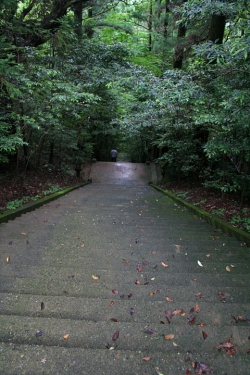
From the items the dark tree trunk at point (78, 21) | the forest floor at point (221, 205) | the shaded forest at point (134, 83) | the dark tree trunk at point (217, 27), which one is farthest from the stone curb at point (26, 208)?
the dark tree trunk at point (217, 27)

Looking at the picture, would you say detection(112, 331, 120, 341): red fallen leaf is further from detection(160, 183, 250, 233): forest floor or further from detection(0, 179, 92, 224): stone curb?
detection(0, 179, 92, 224): stone curb

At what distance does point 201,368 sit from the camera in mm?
1470

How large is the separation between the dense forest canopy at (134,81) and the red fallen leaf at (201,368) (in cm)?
271

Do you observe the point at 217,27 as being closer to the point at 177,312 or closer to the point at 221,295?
the point at 221,295

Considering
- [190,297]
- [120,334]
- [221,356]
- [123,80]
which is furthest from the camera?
[123,80]

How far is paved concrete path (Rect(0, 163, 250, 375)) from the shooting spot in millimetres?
1494

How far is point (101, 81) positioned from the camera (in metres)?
7.43

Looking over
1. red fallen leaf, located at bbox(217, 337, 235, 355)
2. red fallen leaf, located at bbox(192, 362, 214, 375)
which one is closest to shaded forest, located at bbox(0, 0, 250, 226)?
red fallen leaf, located at bbox(217, 337, 235, 355)

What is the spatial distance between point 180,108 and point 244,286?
17.3 ft

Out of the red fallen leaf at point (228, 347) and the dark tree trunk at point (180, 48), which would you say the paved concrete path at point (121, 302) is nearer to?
the red fallen leaf at point (228, 347)

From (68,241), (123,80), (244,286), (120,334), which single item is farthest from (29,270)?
(123,80)

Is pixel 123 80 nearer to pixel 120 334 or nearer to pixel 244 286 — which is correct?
pixel 244 286

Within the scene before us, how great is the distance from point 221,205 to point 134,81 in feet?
11.9

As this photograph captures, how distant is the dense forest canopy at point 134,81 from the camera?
407 cm
